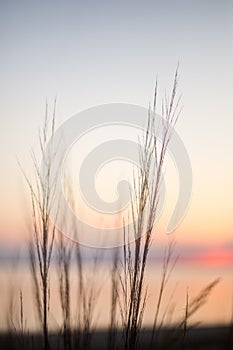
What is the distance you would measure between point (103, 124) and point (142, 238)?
0.61m

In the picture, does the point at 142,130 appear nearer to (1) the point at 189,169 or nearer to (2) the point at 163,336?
(1) the point at 189,169

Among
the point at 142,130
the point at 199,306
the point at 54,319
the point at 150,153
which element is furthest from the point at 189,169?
the point at 54,319

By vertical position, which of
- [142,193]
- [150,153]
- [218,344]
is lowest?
[218,344]

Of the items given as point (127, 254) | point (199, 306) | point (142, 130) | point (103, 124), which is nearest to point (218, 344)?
point (199, 306)

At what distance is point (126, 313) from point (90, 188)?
50cm

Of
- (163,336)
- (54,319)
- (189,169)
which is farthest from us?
(189,169)

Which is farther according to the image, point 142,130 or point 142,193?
point 142,130

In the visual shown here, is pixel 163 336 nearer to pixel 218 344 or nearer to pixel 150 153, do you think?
pixel 218 344

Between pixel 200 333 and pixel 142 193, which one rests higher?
pixel 142 193

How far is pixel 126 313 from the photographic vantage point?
55.2 inches

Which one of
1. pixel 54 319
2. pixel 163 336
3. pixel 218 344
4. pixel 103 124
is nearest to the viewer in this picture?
pixel 163 336

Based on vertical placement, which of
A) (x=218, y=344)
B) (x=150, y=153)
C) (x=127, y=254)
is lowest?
(x=218, y=344)

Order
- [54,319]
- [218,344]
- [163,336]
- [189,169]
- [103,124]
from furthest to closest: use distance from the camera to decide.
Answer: [103,124] < [189,169] < [218,344] < [54,319] < [163,336]

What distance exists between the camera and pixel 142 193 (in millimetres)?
1360
